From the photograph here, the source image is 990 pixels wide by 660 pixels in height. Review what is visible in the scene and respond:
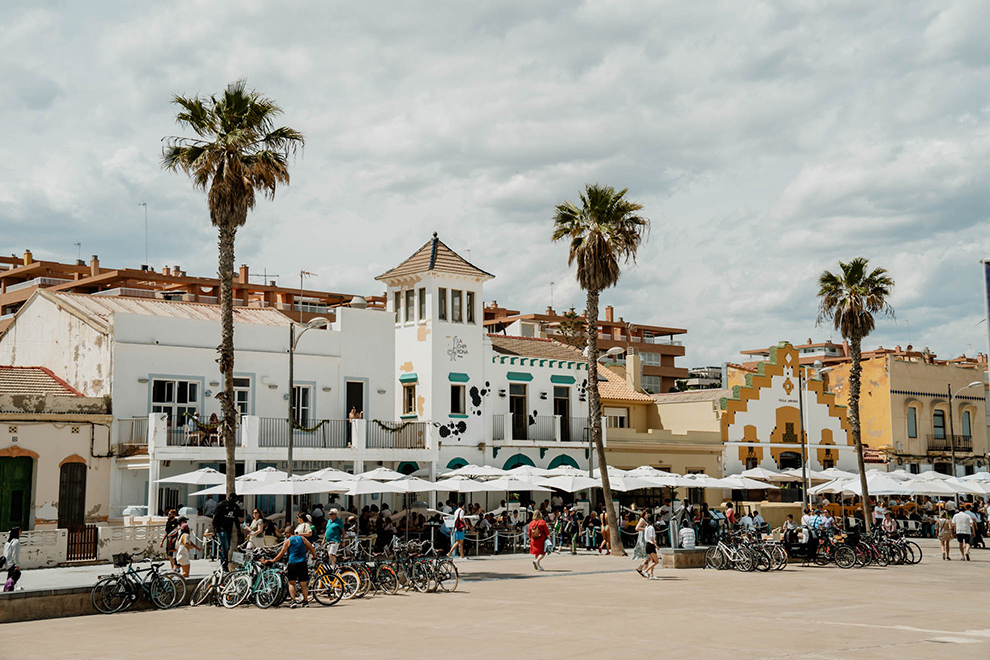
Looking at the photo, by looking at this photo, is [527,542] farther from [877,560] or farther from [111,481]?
[111,481]

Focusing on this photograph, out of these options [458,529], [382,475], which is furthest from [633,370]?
[458,529]

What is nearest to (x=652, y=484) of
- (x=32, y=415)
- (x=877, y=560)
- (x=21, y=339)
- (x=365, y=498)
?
(x=877, y=560)

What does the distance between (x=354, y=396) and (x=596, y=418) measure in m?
10.4

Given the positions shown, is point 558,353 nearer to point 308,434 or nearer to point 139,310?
point 308,434

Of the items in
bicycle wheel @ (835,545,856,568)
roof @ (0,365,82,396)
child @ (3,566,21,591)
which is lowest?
bicycle wheel @ (835,545,856,568)

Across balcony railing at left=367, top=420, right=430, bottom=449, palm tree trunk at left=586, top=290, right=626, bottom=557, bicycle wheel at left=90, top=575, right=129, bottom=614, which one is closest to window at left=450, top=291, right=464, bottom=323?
balcony railing at left=367, top=420, right=430, bottom=449

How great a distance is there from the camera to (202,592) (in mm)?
19953

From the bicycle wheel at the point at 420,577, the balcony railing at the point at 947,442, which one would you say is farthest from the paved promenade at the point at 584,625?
the balcony railing at the point at 947,442

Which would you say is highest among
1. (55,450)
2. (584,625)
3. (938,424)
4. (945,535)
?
(938,424)

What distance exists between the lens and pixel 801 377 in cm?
5369

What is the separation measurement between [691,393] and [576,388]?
393 inches

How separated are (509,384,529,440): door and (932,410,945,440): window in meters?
26.6

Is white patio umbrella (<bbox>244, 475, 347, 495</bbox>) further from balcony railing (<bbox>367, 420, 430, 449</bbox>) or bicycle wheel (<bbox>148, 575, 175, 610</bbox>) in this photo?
balcony railing (<bbox>367, 420, 430, 449</bbox>)

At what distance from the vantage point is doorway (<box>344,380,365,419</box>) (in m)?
39.2
